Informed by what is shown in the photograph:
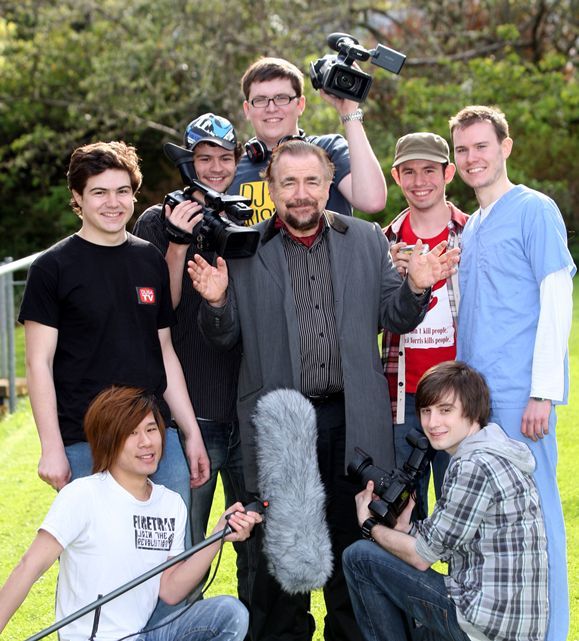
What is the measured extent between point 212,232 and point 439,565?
2289 millimetres

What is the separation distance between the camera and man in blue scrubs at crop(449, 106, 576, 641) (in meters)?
3.62

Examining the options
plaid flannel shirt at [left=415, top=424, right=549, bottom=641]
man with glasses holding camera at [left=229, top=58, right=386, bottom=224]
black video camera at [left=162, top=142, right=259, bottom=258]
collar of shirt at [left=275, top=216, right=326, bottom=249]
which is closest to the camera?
plaid flannel shirt at [left=415, top=424, right=549, bottom=641]

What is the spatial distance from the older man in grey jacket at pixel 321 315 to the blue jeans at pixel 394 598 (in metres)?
0.37

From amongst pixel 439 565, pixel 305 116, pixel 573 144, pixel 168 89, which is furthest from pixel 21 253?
pixel 439 565

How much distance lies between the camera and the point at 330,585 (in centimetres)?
398

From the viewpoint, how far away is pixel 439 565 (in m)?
5.07

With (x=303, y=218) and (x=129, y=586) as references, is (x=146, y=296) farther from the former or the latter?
(x=129, y=586)

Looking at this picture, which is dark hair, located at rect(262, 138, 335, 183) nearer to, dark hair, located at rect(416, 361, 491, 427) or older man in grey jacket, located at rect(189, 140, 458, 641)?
older man in grey jacket, located at rect(189, 140, 458, 641)

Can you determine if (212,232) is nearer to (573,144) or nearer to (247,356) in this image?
(247,356)

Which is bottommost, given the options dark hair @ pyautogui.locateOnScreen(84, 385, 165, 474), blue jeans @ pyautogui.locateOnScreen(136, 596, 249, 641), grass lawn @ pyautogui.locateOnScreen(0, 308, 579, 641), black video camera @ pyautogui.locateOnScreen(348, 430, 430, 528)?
grass lawn @ pyautogui.locateOnScreen(0, 308, 579, 641)

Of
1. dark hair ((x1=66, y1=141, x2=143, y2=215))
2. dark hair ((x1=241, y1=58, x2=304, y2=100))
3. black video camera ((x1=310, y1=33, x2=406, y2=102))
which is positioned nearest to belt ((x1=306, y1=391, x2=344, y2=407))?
dark hair ((x1=66, y1=141, x2=143, y2=215))

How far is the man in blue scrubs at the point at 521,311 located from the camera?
143 inches

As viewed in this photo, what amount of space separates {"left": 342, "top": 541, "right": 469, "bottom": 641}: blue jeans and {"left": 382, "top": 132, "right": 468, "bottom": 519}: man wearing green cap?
56cm

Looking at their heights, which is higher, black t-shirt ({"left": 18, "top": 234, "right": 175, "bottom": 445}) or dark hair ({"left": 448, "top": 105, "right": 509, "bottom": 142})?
dark hair ({"left": 448, "top": 105, "right": 509, "bottom": 142})
